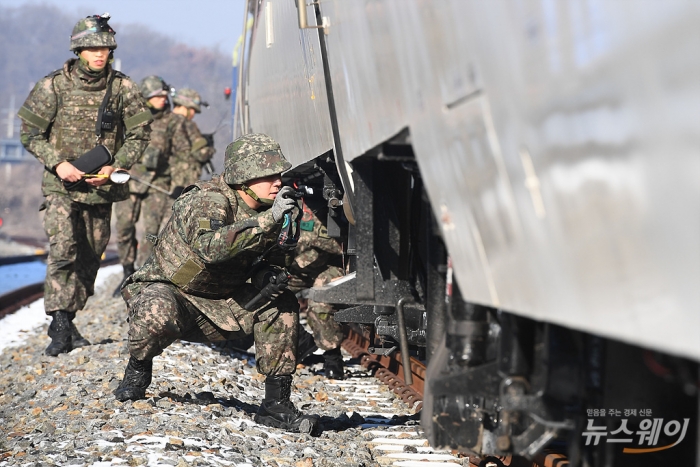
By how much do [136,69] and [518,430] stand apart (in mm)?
151187

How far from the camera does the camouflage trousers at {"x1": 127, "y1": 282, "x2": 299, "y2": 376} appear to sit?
514cm

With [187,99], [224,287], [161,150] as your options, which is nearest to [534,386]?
[224,287]

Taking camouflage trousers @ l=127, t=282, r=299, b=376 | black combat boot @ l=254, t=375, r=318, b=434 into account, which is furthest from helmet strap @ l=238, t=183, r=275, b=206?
black combat boot @ l=254, t=375, r=318, b=434

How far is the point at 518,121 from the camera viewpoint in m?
2.00

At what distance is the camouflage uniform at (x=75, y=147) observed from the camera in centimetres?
714

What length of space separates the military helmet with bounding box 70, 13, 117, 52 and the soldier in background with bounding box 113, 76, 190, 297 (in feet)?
14.1

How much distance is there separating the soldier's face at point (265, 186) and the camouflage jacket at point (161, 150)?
661 centimetres

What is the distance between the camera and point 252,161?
201 inches

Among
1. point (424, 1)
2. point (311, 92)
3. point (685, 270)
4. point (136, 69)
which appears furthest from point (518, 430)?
point (136, 69)

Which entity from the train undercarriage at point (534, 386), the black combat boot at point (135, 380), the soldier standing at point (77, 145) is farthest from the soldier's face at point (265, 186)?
the soldier standing at point (77, 145)

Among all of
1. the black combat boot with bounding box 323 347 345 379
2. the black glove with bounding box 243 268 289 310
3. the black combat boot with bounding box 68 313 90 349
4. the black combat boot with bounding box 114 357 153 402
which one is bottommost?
the black combat boot with bounding box 323 347 345 379

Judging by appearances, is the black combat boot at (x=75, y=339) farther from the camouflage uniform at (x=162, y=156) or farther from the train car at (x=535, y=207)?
the camouflage uniform at (x=162, y=156)

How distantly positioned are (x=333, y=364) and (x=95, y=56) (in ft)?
9.30

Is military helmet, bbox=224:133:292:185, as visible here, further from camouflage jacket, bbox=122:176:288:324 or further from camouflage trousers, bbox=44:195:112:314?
camouflage trousers, bbox=44:195:112:314
